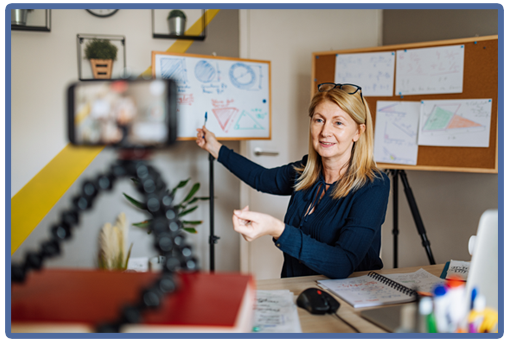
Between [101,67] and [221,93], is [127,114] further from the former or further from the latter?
[101,67]

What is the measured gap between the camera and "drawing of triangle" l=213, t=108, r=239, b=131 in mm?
2375

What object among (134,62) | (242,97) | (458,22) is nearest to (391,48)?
(458,22)

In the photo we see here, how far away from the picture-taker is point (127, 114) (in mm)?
478

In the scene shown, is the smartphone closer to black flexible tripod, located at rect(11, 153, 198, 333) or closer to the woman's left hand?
black flexible tripod, located at rect(11, 153, 198, 333)

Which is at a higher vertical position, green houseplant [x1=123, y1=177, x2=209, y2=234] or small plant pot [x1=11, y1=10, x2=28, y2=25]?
small plant pot [x1=11, y1=10, x2=28, y2=25]

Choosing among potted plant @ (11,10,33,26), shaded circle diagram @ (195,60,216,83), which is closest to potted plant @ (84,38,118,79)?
potted plant @ (11,10,33,26)

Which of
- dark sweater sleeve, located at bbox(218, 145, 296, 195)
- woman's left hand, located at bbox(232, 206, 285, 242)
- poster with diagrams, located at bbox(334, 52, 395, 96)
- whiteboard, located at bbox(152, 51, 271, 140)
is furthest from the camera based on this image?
poster with diagrams, located at bbox(334, 52, 395, 96)

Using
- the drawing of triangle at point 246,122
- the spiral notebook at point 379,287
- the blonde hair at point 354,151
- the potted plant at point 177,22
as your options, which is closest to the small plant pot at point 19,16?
the potted plant at point 177,22

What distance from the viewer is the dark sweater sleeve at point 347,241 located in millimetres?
1163

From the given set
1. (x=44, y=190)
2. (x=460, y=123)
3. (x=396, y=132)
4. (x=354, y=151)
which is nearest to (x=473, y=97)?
(x=460, y=123)

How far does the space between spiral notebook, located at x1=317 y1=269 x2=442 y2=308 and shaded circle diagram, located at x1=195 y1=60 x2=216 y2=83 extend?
1602 mm

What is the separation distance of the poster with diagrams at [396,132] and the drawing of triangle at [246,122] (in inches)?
32.5

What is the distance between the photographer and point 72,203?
1.61ft

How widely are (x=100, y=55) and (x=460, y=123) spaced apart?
7.64 feet
